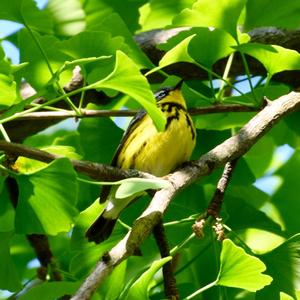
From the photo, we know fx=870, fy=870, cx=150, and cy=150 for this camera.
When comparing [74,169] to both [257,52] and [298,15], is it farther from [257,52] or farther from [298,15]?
[298,15]

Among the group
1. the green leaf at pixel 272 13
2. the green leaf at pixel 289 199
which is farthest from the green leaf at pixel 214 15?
the green leaf at pixel 289 199

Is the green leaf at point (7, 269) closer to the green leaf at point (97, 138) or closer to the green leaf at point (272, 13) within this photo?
the green leaf at point (97, 138)

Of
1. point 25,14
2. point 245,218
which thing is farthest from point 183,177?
point 245,218

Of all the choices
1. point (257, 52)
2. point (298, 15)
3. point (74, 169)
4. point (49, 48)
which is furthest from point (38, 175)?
point (298, 15)

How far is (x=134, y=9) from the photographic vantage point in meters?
2.77

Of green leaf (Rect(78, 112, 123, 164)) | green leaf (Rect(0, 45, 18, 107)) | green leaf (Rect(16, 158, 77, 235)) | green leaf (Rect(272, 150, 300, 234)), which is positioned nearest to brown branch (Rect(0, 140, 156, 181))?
green leaf (Rect(16, 158, 77, 235))

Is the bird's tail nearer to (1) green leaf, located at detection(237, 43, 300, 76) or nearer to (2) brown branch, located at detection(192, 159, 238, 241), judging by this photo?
(2) brown branch, located at detection(192, 159, 238, 241)

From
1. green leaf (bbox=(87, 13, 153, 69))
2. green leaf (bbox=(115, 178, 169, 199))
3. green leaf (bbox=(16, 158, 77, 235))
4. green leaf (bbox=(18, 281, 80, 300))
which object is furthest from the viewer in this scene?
green leaf (bbox=(87, 13, 153, 69))

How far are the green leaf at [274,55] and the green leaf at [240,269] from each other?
0.54 metres

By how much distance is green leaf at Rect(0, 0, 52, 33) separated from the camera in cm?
196

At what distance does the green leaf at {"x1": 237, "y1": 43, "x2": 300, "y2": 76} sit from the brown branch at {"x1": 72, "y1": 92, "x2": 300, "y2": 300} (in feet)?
0.25

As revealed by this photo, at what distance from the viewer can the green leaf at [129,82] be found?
1.62m

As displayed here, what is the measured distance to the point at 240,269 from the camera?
165cm

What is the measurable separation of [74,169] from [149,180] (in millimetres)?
163
